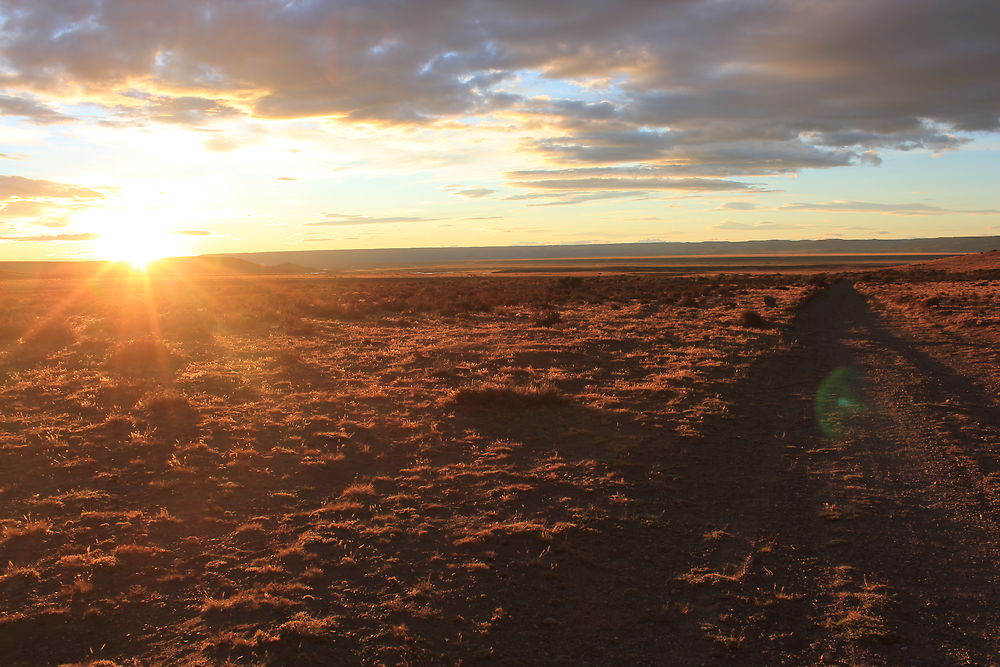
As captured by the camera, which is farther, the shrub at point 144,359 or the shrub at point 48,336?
the shrub at point 48,336

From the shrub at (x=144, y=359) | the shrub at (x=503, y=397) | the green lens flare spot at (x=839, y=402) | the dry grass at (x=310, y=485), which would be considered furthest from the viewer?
the shrub at (x=144, y=359)

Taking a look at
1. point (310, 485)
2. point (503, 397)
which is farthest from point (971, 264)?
point (310, 485)

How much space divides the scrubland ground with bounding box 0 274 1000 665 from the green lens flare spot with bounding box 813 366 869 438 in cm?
11

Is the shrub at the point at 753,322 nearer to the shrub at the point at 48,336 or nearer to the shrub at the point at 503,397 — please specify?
the shrub at the point at 503,397

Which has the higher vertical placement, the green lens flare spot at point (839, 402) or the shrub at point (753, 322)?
the shrub at point (753, 322)

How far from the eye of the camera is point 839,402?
13234mm

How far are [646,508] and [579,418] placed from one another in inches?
180

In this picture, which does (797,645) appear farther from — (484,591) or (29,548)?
(29,548)

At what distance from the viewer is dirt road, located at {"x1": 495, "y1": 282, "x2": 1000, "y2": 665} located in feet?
16.7

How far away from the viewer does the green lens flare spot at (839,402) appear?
11.4 metres

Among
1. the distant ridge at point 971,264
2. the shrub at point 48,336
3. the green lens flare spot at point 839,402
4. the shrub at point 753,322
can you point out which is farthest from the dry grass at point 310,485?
the distant ridge at point 971,264

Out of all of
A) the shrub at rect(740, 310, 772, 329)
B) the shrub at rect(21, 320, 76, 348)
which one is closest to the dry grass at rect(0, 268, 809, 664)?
the shrub at rect(21, 320, 76, 348)

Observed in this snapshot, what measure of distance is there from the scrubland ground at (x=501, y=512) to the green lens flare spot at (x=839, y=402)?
4.3 inches

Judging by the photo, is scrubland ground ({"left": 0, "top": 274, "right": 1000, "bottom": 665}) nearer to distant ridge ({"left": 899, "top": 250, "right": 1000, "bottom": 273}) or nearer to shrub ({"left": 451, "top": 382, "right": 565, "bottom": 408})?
shrub ({"left": 451, "top": 382, "right": 565, "bottom": 408})
